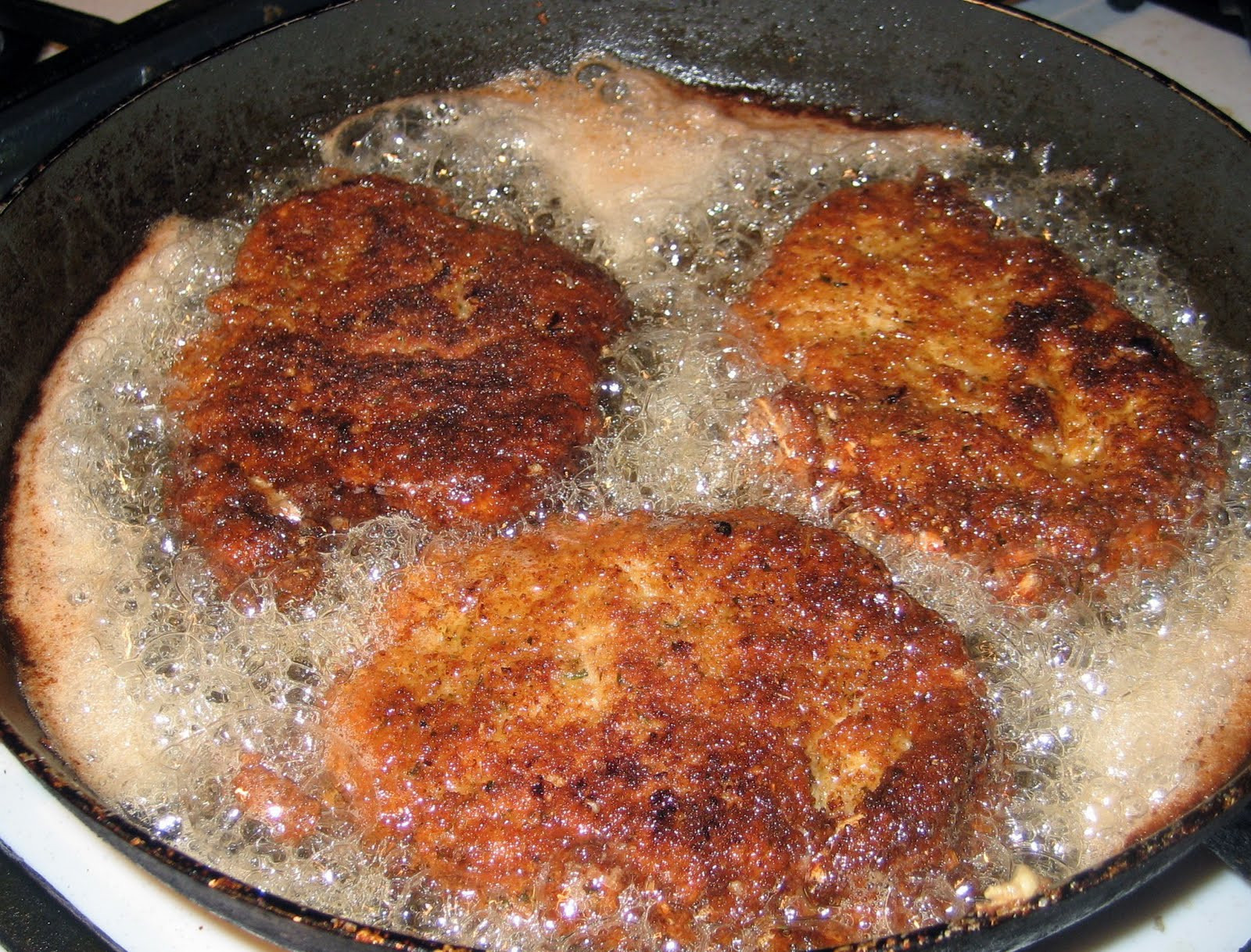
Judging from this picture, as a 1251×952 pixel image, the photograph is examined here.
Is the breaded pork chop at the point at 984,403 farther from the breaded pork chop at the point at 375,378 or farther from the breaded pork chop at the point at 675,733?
the breaded pork chop at the point at 375,378

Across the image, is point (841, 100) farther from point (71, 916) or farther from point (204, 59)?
point (71, 916)

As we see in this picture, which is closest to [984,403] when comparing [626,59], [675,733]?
[675,733]

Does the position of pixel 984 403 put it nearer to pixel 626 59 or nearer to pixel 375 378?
pixel 375 378

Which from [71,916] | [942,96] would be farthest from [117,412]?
[942,96]

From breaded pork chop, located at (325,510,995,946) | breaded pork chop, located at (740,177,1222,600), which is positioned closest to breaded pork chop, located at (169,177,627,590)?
breaded pork chop, located at (325,510,995,946)

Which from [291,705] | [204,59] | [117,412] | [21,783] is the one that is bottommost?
[21,783]

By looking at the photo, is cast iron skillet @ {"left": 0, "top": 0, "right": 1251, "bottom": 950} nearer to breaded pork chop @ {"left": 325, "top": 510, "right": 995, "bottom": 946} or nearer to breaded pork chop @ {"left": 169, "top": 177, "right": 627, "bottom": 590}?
breaded pork chop @ {"left": 169, "top": 177, "right": 627, "bottom": 590}
